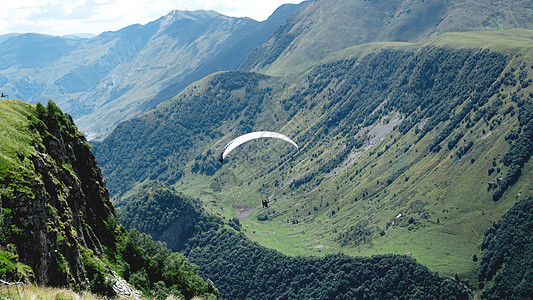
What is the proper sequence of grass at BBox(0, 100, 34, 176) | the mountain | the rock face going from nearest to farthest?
the mountain → the rock face → grass at BBox(0, 100, 34, 176)

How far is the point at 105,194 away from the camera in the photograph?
103 metres

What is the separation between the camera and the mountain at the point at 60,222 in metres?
54.0

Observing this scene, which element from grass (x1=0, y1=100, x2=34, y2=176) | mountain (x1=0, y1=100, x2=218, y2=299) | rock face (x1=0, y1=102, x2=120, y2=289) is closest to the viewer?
mountain (x1=0, y1=100, x2=218, y2=299)

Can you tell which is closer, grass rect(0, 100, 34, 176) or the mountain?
the mountain

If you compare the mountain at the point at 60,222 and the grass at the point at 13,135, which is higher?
the grass at the point at 13,135

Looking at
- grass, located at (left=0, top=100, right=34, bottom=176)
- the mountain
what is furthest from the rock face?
grass, located at (left=0, top=100, right=34, bottom=176)

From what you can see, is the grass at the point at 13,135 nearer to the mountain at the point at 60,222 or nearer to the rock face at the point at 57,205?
the mountain at the point at 60,222

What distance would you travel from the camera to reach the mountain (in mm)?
53969

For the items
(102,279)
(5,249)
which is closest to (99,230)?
(102,279)

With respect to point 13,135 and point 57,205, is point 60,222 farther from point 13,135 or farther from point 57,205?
point 13,135

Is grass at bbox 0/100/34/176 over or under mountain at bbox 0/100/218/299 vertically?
over

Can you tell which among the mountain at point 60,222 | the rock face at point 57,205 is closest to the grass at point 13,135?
the mountain at point 60,222

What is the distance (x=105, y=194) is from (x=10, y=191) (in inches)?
1930

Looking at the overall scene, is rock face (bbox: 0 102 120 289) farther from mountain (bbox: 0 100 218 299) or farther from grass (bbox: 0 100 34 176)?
grass (bbox: 0 100 34 176)
